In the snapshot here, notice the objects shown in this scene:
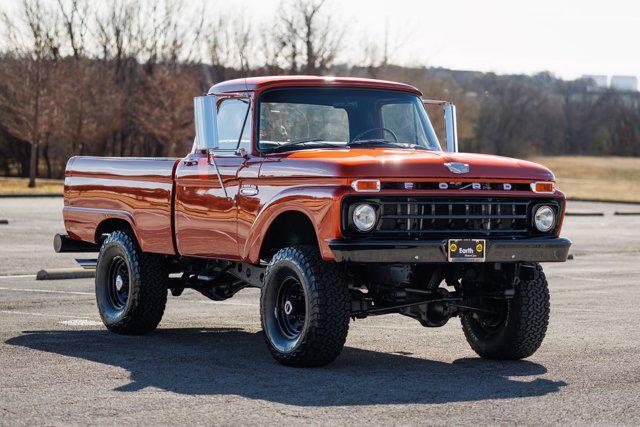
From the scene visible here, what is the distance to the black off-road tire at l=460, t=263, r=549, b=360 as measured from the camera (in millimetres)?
9562

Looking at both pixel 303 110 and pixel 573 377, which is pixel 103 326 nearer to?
pixel 303 110

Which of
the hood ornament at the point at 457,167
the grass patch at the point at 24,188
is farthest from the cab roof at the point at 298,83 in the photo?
the grass patch at the point at 24,188

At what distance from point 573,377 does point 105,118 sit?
66.8m

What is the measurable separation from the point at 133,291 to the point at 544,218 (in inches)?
153

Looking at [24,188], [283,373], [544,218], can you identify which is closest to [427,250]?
[544,218]

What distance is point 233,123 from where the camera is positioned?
10.4m

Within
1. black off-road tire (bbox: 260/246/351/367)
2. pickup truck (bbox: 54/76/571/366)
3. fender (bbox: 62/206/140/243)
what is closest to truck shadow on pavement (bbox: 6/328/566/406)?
black off-road tire (bbox: 260/246/351/367)

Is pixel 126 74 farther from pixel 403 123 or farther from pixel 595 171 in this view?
pixel 403 123

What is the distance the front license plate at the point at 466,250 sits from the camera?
28.5 ft

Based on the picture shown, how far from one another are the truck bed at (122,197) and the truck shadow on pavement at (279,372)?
39.8 inches

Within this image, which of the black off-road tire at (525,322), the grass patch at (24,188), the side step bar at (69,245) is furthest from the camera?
the grass patch at (24,188)

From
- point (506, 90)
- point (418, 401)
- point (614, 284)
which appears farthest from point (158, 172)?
point (506, 90)

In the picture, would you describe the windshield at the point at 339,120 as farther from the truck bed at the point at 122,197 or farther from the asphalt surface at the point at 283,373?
the asphalt surface at the point at 283,373

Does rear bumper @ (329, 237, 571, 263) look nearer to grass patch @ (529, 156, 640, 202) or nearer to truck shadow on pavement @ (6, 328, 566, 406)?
truck shadow on pavement @ (6, 328, 566, 406)
